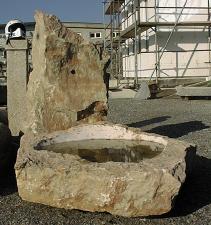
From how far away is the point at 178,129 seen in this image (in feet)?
24.6

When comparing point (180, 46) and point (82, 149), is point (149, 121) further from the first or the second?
point (180, 46)

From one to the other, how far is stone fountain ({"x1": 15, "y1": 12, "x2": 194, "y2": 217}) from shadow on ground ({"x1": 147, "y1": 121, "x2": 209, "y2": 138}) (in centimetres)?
187

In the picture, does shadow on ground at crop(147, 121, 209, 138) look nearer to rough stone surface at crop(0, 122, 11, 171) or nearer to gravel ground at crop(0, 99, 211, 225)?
gravel ground at crop(0, 99, 211, 225)

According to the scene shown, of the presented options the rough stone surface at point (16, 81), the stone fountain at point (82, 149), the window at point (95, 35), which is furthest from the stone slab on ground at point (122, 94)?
the window at point (95, 35)

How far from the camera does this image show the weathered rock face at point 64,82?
5.39 meters

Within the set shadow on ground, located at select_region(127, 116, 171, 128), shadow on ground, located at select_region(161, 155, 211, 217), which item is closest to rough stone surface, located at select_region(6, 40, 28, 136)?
shadow on ground, located at select_region(127, 116, 171, 128)

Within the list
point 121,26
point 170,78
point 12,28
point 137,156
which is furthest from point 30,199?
point 121,26

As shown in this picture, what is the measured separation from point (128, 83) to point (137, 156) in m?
14.3

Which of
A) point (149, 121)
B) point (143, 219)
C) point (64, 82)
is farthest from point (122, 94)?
point (143, 219)

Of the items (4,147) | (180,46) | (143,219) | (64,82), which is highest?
(180,46)

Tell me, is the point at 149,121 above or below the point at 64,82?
below

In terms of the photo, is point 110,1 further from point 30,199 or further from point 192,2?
point 30,199

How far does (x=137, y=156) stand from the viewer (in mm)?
4027

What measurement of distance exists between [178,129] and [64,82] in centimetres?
284
